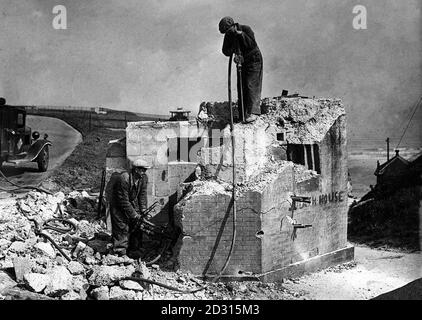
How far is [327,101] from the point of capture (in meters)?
9.51

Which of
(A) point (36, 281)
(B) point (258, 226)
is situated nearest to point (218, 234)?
(B) point (258, 226)

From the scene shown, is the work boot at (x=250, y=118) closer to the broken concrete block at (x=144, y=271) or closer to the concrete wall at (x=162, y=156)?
the concrete wall at (x=162, y=156)

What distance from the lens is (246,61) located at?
28.1 ft

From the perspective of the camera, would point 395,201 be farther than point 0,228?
Yes

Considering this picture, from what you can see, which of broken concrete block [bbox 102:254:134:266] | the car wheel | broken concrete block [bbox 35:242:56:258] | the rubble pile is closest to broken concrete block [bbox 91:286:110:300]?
the rubble pile

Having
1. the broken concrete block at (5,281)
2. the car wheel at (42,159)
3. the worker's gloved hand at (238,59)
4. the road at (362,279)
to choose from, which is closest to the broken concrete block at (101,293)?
the broken concrete block at (5,281)

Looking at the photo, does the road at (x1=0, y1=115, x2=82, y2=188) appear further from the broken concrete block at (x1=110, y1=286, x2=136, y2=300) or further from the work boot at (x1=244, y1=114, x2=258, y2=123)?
the broken concrete block at (x1=110, y1=286, x2=136, y2=300)

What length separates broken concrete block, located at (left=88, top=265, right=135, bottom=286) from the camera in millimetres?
6668

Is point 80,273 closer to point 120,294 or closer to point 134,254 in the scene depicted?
point 120,294

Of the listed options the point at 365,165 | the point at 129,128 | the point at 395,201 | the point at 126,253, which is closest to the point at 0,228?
the point at 126,253

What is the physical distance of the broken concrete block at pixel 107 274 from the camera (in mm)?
6668
